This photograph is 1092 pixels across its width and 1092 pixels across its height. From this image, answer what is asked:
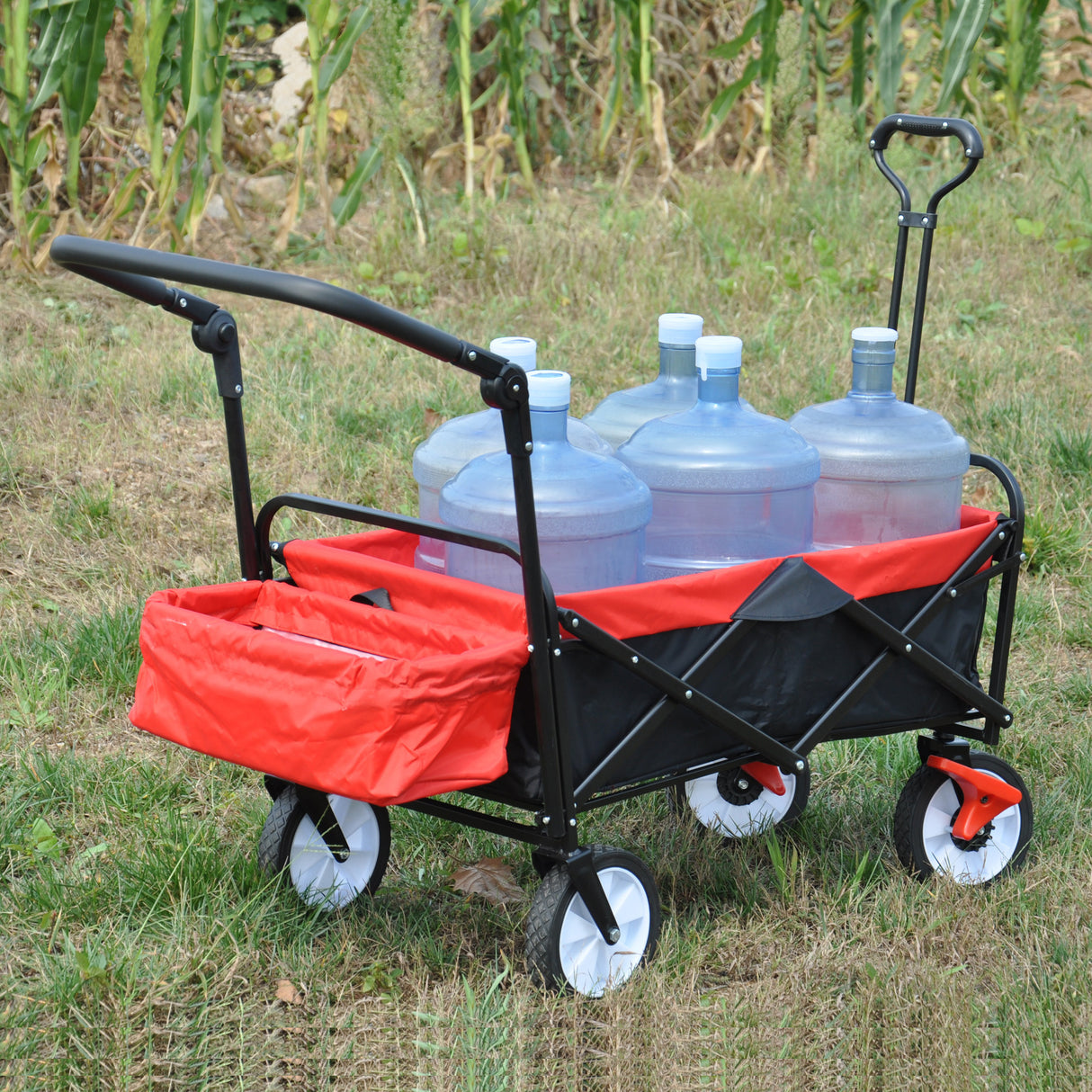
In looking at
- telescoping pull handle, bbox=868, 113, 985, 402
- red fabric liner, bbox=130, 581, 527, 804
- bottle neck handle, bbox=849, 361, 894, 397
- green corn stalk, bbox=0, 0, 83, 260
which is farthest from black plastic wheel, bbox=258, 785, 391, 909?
green corn stalk, bbox=0, 0, 83, 260

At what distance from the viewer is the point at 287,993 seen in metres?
2.27

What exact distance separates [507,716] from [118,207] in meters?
4.84

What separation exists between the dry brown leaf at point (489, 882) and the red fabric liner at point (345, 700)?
1.95 feet

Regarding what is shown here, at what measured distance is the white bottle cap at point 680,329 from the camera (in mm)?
2764

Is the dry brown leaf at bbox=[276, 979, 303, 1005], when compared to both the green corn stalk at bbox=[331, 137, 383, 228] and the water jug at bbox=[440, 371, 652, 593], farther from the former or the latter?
the green corn stalk at bbox=[331, 137, 383, 228]

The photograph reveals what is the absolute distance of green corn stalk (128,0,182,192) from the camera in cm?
586

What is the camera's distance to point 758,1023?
223cm

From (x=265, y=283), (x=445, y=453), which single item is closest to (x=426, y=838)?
(x=445, y=453)

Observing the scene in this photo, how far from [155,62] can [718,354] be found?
14.3ft

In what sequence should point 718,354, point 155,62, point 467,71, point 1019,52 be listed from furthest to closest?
1. point 1019,52
2. point 467,71
3. point 155,62
4. point 718,354

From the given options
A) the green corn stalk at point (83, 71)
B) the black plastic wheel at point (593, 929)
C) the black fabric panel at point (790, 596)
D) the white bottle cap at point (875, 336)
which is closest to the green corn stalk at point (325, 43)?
the green corn stalk at point (83, 71)

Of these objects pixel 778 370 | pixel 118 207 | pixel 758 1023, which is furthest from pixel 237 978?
pixel 118 207

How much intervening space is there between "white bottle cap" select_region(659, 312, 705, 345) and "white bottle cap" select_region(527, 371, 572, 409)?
474 millimetres

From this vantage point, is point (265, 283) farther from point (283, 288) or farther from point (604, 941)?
point (604, 941)
